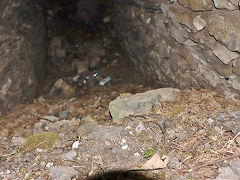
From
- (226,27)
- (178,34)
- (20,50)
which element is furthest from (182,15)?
(20,50)

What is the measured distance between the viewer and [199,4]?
215cm

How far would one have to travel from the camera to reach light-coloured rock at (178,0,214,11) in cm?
208

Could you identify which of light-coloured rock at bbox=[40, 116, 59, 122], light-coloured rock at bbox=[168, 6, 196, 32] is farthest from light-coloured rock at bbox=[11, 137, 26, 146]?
light-coloured rock at bbox=[168, 6, 196, 32]

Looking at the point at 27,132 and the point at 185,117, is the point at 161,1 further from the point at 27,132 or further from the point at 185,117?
the point at 27,132

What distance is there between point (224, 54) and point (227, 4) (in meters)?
0.36

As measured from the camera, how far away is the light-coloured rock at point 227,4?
192 centimetres

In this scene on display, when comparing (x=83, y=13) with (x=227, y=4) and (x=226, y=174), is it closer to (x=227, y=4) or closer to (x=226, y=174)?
(x=227, y=4)

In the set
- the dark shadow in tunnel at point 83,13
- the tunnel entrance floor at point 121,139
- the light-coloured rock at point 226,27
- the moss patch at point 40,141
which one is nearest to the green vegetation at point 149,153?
the tunnel entrance floor at point 121,139

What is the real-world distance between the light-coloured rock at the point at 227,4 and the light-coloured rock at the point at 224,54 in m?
0.28

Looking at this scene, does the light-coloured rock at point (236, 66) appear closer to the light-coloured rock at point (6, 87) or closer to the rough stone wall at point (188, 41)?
→ the rough stone wall at point (188, 41)

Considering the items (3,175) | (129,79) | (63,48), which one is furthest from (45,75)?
(3,175)

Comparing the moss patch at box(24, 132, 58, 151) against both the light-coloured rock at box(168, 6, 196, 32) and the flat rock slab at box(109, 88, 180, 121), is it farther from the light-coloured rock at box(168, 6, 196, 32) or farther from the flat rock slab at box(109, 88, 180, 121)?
the light-coloured rock at box(168, 6, 196, 32)

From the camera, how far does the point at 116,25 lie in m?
3.79

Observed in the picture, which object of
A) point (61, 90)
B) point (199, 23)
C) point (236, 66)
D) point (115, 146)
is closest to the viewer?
point (115, 146)
